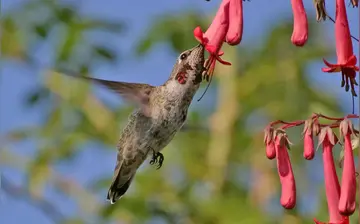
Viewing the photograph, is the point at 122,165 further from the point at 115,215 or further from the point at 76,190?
the point at 76,190

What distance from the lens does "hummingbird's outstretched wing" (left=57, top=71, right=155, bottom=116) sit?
4.49m

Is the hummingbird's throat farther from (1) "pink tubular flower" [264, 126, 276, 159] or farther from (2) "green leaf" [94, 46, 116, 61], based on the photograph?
(2) "green leaf" [94, 46, 116, 61]

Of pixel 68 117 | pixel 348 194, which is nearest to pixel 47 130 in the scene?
pixel 68 117

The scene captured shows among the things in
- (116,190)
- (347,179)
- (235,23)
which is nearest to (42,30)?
(116,190)

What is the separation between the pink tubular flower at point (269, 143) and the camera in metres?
3.59

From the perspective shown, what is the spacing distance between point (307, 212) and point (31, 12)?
6.97ft

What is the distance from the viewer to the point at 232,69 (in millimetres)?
6676

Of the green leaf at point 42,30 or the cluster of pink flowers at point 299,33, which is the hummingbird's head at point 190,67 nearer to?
the cluster of pink flowers at point 299,33

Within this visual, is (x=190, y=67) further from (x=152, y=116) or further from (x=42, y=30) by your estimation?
(x=42, y=30)

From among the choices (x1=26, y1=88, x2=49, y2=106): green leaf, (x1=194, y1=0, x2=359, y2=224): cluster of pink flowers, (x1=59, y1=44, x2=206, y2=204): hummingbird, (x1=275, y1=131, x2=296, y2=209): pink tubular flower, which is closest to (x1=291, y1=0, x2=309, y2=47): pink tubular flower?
(x1=194, y1=0, x2=359, y2=224): cluster of pink flowers

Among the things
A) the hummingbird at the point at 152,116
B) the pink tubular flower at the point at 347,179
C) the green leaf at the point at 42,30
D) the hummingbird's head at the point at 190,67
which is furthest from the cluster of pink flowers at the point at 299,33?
the green leaf at the point at 42,30

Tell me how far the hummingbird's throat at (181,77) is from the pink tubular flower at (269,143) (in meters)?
0.94

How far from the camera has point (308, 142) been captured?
347 centimetres

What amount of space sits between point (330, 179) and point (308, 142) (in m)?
0.15
